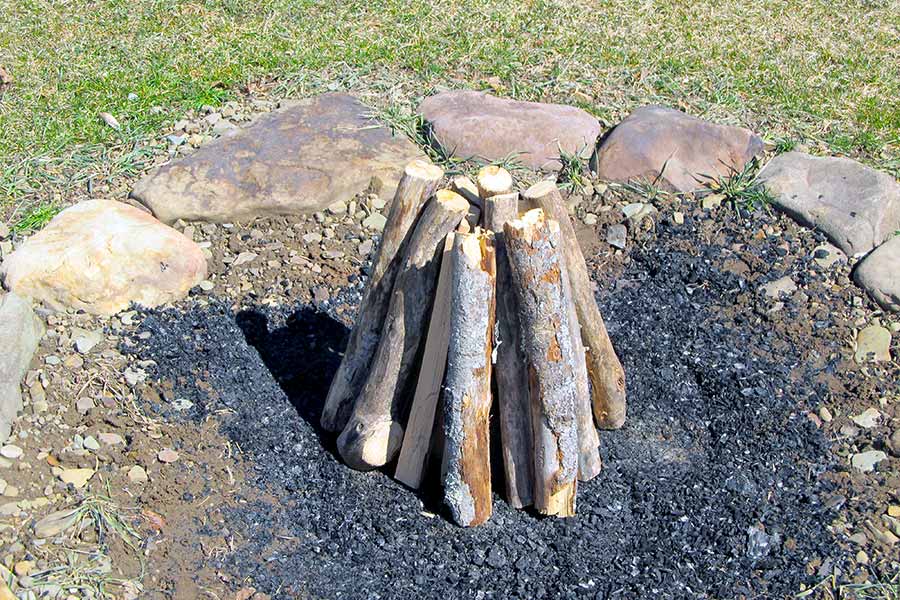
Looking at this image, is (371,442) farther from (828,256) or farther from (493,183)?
(828,256)

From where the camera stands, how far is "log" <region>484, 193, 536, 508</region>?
3.48 m

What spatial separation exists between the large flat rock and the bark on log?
6.13 ft

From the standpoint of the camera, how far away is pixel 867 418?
14.5 ft

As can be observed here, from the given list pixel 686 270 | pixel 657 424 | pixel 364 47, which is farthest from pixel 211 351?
pixel 364 47

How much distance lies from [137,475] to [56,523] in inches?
14.2

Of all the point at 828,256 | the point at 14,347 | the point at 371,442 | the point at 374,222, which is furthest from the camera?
the point at 374,222

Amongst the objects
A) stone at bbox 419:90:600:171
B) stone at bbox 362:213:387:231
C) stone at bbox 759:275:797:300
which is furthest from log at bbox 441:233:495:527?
stone at bbox 419:90:600:171

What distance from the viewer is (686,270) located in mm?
5168

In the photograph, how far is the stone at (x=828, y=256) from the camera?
17.1ft

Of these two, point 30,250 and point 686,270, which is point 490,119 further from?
point 30,250

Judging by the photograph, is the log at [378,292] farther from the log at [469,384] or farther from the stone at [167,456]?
the stone at [167,456]

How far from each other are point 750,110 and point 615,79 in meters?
0.90

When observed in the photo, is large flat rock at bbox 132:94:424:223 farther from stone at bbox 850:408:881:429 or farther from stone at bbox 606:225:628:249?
stone at bbox 850:408:881:429

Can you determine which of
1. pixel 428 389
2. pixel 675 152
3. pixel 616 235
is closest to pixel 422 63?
pixel 675 152
